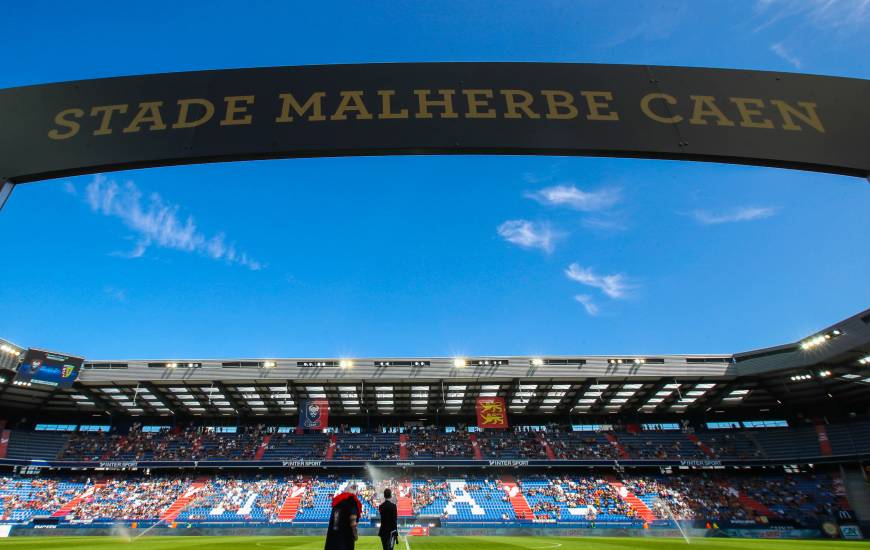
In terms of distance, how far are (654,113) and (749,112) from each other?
55 centimetres

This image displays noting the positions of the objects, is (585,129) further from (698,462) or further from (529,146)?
(698,462)

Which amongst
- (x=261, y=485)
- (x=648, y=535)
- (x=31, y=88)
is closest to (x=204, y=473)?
(x=261, y=485)

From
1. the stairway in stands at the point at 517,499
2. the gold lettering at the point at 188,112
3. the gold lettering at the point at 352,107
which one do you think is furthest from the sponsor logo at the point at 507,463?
the gold lettering at the point at 188,112

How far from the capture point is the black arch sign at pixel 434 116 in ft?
8.13

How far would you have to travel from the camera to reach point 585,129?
2.52 meters

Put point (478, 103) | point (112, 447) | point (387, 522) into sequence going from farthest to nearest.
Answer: point (112, 447) < point (387, 522) < point (478, 103)

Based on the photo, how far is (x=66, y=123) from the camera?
8.38 ft

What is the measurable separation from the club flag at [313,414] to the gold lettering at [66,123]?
30947 mm

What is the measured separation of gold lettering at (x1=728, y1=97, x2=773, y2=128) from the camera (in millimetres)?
2535

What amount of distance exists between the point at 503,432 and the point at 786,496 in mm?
22954

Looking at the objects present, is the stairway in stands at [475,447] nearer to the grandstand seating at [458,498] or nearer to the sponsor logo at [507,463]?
the sponsor logo at [507,463]

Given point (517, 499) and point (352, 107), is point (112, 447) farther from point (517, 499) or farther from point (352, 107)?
point (352, 107)

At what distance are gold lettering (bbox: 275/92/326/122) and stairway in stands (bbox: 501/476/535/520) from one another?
1429 inches

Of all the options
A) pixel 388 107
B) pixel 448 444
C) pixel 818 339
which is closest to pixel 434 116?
pixel 388 107
